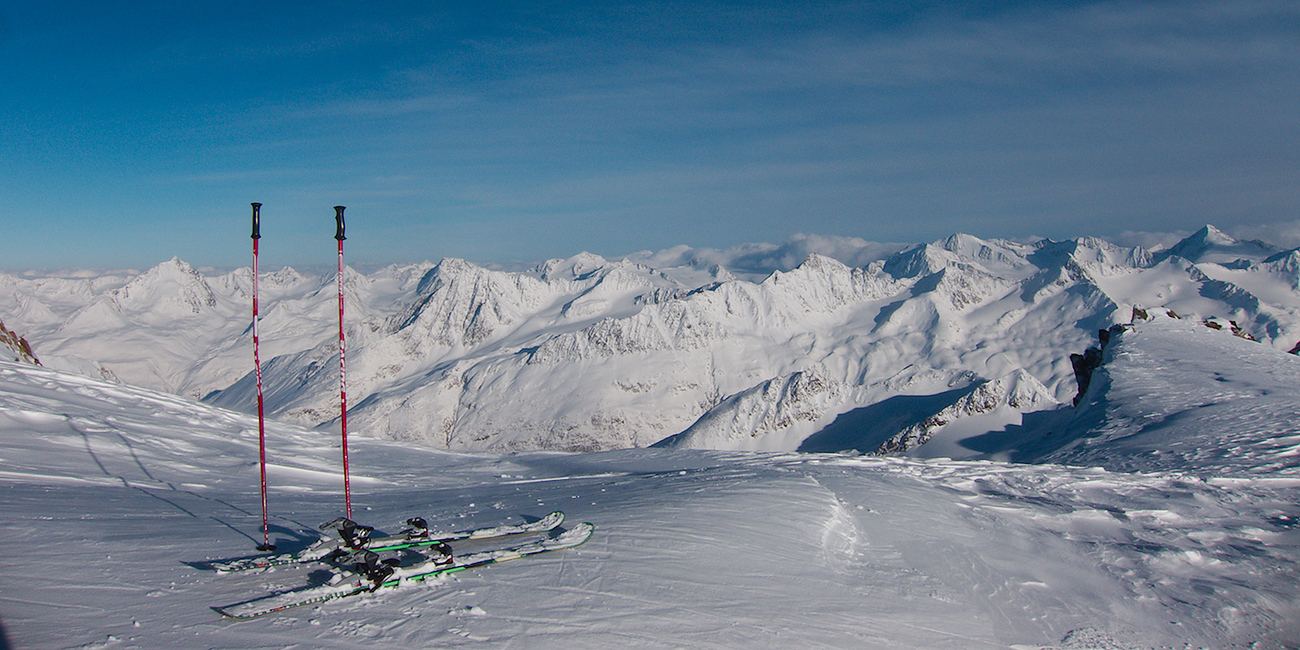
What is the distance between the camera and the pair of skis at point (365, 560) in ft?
30.4

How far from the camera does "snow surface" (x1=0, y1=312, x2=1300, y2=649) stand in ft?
30.3

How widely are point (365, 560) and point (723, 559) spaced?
20.6 ft

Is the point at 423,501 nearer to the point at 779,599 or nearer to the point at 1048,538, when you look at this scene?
the point at 779,599

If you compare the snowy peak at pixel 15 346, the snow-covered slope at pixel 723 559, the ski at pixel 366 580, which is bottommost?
the snow-covered slope at pixel 723 559

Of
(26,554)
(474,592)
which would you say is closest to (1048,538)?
(474,592)

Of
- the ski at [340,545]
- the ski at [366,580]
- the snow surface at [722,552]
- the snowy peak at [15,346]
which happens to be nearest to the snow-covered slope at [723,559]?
the snow surface at [722,552]

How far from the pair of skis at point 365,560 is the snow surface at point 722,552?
22cm

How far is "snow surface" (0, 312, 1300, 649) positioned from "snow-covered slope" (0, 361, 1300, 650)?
61 mm

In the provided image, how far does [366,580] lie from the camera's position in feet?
32.2

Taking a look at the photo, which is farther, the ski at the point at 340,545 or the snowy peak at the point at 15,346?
the snowy peak at the point at 15,346

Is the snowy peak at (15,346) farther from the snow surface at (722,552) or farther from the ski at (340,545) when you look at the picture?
the ski at (340,545)

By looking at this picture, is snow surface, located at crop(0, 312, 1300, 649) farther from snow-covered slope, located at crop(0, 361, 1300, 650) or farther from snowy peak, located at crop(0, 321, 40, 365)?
snowy peak, located at crop(0, 321, 40, 365)

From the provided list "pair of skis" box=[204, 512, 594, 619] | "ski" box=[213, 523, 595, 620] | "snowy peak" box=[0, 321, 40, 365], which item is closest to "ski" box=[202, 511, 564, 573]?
"pair of skis" box=[204, 512, 594, 619]

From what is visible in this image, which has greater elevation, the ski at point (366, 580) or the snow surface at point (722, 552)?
the ski at point (366, 580)
